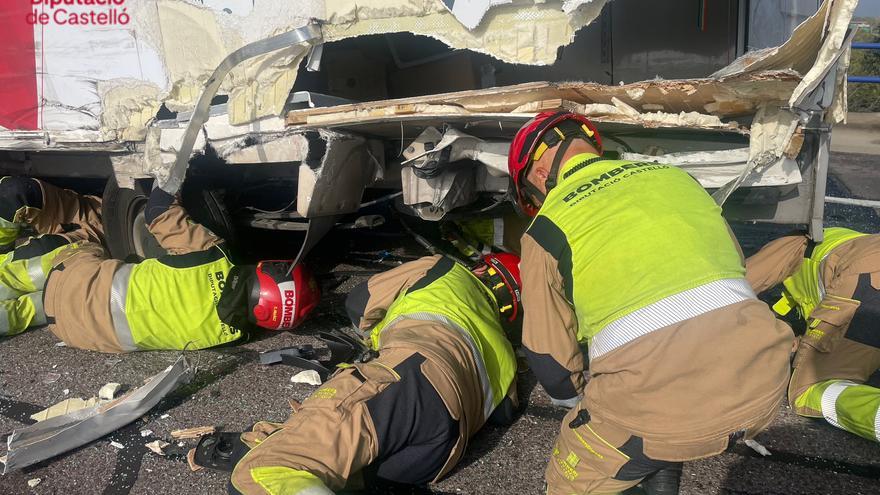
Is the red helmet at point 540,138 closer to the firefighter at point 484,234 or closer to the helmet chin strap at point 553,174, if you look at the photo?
the helmet chin strap at point 553,174

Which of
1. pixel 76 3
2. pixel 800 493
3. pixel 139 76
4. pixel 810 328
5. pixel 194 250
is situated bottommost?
pixel 800 493

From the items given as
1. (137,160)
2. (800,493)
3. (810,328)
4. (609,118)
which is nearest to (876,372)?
(810,328)

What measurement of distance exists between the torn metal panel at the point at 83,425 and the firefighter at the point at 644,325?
1915mm

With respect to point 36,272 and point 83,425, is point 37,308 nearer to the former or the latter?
point 36,272

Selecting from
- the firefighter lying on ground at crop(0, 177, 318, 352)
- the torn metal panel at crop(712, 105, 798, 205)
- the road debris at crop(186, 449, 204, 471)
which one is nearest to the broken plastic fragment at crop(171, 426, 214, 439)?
the road debris at crop(186, 449, 204, 471)

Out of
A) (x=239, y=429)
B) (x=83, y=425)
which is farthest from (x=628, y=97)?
(x=83, y=425)

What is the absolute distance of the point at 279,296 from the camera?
11.0 feet

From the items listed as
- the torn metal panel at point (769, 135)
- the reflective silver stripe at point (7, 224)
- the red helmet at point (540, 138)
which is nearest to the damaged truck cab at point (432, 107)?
the torn metal panel at point (769, 135)

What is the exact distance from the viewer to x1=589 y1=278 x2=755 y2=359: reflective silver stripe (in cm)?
171

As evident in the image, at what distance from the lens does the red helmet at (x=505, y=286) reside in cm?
303

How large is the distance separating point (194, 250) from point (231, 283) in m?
0.38

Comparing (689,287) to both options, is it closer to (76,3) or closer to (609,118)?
(609,118)

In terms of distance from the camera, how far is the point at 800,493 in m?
2.28

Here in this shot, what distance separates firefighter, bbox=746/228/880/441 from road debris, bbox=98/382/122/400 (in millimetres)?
3373
